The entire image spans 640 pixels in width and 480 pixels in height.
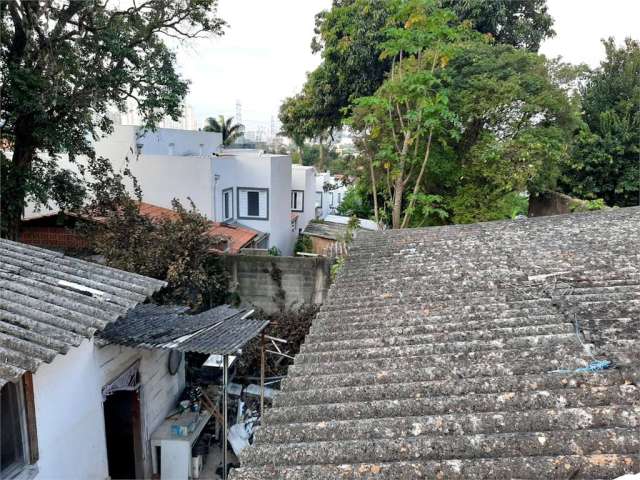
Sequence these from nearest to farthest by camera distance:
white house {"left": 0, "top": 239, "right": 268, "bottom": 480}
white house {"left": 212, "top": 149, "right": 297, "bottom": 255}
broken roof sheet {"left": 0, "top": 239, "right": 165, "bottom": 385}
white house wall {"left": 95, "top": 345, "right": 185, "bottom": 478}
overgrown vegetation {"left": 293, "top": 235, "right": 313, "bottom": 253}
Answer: broken roof sheet {"left": 0, "top": 239, "right": 165, "bottom": 385}
white house {"left": 0, "top": 239, "right": 268, "bottom": 480}
white house wall {"left": 95, "top": 345, "right": 185, "bottom": 478}
white house {"left": 212, "top": 149, "right": 297, "bottom": 255}
overgrown vegetation {"left": 293, "top": 235, "right": 313, "bottom": 253}

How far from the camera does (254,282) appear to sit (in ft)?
44.3

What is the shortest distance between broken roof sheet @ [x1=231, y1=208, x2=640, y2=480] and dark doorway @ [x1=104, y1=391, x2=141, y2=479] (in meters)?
4.85

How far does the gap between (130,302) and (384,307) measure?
3522 mm

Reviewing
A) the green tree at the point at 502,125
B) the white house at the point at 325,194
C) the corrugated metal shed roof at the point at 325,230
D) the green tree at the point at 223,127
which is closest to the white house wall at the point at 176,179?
the corrugated metal shed roof at the point at 325,230

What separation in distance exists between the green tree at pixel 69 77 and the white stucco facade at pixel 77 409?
299 inches

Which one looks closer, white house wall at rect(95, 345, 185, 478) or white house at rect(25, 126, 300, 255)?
white house wall at rect(95, 345, 185, 478)

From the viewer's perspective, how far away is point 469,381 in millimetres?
3154

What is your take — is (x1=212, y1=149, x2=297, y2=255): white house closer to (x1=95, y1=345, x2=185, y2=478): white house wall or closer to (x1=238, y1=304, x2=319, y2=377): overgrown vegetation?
(x1=238, y1=304, x2=319, y2=377): overgrown vegetation

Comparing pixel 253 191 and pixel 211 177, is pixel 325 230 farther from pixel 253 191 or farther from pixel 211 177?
pixel 211 177

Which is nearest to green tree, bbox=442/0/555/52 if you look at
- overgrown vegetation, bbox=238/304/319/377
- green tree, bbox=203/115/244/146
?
overgrown vegetation, bbox=238/304/319/377

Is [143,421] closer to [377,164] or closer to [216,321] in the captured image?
[216,321]

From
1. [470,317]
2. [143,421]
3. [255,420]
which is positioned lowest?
[255,420]

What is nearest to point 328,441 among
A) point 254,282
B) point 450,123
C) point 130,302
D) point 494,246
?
point 130,302

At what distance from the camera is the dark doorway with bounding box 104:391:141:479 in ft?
26.4
